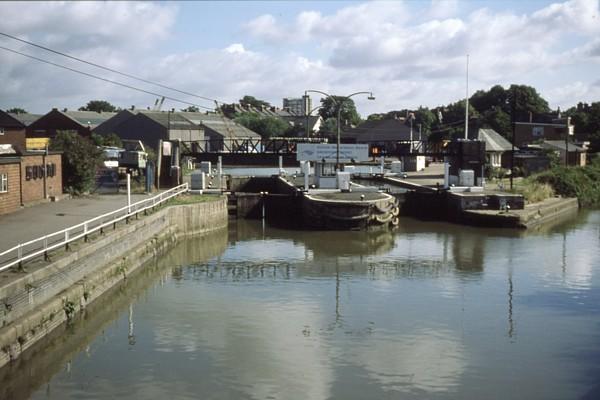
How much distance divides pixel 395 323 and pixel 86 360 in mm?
9011

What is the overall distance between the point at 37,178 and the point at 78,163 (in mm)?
5368

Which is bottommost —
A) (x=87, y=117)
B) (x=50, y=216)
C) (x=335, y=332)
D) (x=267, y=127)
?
(x=335, y=332)

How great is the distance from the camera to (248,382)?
16.3 metres

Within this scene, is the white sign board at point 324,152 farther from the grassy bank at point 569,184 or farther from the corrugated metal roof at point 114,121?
the corrugated metal roof at point 114,121

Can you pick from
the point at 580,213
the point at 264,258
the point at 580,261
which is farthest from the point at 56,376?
the point at 580,213

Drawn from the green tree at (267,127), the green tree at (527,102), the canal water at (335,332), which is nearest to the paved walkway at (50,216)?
the canal water at (335,332)

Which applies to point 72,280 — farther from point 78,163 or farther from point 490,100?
point 490,100

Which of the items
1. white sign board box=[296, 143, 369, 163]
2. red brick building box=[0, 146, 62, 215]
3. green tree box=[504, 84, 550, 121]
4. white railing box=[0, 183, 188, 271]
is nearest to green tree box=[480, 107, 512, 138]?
green tree box=[504, 84, 550, 121]

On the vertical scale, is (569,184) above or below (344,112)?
below

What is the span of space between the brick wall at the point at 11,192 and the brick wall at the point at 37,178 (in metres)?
0.92

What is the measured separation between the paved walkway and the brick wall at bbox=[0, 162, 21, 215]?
366 mm

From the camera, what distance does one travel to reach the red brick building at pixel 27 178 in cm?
3102

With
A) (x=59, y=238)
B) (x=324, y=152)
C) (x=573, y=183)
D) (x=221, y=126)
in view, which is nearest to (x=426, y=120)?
(x=221, y=126)

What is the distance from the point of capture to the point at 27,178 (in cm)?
3431
